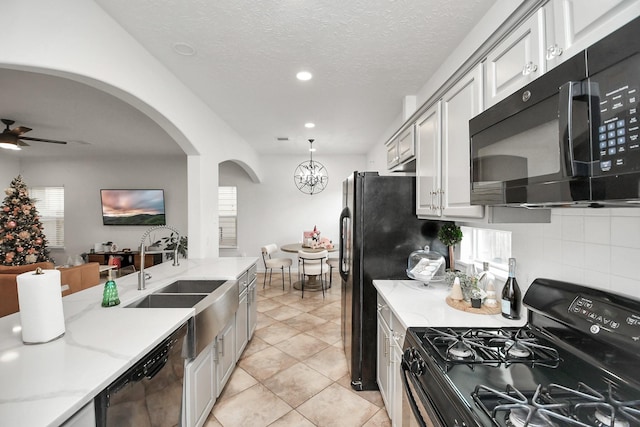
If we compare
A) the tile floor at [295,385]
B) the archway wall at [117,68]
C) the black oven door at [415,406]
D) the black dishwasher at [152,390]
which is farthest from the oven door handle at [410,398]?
the archway wall at [117,68]

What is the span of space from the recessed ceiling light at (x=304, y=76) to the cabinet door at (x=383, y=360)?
7.08ft

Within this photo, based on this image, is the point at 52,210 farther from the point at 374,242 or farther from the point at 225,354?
the point at 374,242

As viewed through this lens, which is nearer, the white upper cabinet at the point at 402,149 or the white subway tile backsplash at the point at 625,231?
the white subway tile backsplash at the point at 625,231

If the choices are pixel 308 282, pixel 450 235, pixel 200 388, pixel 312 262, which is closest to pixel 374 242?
pixel 450 235

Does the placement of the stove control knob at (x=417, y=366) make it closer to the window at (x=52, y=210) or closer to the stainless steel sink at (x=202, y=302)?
the stainless steel sink at (x=202, y=302)

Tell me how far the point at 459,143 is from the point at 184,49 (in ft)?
6.81

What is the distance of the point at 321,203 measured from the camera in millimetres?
6633

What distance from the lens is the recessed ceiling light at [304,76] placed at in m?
2.63

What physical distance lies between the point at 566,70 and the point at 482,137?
439 mm

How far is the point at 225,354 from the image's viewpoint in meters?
2.31

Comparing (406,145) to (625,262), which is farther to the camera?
(406,145)

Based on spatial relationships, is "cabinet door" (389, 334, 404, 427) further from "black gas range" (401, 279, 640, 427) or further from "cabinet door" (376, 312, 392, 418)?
"black gas range" (401, 279, 640, 427)

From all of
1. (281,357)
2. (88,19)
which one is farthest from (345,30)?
(281,357)

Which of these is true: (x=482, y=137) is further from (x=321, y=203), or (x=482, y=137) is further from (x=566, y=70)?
(x=321, y=203)
